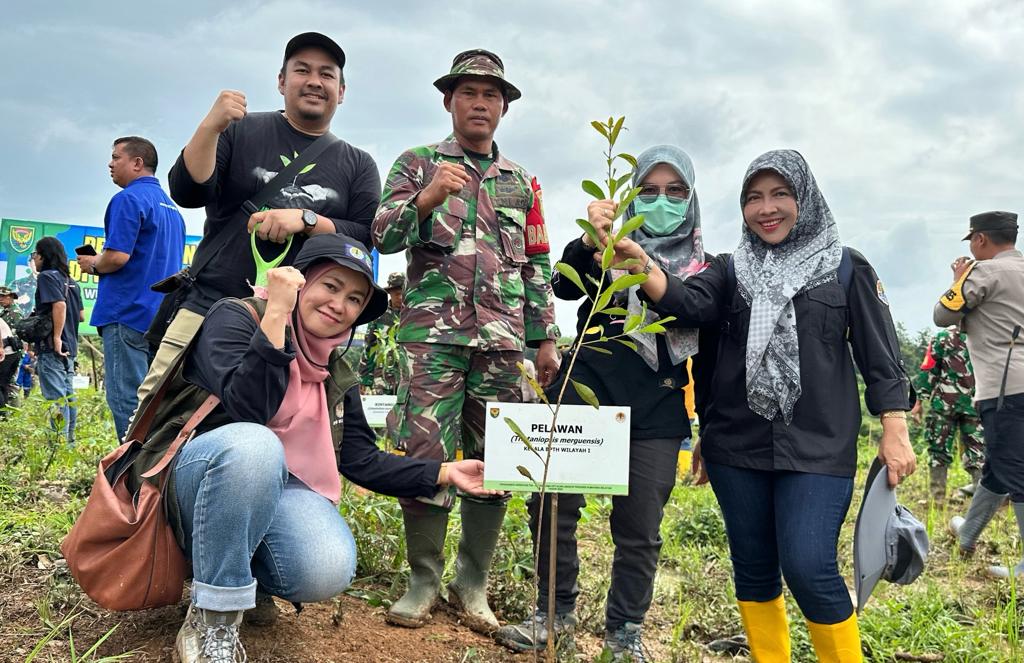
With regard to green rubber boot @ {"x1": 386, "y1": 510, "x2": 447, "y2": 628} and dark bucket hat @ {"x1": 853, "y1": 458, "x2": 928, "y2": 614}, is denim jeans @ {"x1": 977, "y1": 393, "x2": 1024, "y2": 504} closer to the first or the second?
dark bucket hat @ {"x1": 853, "y1": 458, "x2": 928, "y2": 614}

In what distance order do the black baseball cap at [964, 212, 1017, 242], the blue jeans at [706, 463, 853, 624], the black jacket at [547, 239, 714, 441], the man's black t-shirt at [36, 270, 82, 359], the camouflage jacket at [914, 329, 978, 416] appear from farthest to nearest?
the man's black t-shirt at [36, 270, 82, 359], the camouflage jacket at [914, 329, 978, 416], the black baseball cap at [964, 212, 1017, 242], the black jacket at [547, 239, 714, 441], the blue jeans at [706, 463, 853, 624]

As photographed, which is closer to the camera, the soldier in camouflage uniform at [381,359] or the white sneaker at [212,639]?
the white sneaker at [212,639]

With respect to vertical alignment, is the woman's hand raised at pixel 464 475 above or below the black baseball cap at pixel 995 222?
below

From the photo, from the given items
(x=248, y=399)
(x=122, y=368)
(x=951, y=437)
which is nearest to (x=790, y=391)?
(x=248, y=399)

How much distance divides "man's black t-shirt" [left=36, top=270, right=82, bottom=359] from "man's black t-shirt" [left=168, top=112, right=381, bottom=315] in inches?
200

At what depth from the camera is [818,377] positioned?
2223mm

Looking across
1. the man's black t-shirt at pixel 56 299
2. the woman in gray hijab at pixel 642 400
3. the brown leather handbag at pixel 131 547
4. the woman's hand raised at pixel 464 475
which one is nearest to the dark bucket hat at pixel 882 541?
the woman in gray hijab at pixel 642 400

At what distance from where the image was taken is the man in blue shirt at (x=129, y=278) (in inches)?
152

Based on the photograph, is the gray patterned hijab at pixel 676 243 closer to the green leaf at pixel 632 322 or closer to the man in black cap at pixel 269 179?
the green leaf at pixel 632 322

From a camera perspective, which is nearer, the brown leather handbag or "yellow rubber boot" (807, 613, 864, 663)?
the brown leather handbag

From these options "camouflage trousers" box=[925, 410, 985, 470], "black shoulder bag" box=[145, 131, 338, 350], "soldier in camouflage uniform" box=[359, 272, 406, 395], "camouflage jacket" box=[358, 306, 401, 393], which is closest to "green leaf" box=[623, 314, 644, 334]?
"black shoulder bag" box=[145, 131, 338, 350]

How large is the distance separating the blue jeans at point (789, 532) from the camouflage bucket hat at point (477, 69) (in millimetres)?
1552

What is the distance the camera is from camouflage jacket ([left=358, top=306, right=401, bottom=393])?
5301mm

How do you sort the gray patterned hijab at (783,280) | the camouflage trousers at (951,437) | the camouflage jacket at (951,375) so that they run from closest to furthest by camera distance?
the gray patterned hijab at (783,280), the camouflage jacket at (951,375), the camouflage trousers at (951,437)
